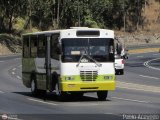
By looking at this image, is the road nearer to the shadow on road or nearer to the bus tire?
the shadow on road

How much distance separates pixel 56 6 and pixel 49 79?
7926 centimetres

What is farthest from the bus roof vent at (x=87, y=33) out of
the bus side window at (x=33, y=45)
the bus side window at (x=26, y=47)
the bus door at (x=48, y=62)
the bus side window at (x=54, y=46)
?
the bus side window at (x=26, y=47)

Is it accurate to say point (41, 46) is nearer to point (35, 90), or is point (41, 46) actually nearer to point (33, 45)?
point (33, 45)

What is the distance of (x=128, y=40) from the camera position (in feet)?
354

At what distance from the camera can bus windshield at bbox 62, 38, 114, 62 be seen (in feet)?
75.6

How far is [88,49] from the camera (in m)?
23.2

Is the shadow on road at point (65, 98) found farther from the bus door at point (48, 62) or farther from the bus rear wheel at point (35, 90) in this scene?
the bus door at point (48, 62)

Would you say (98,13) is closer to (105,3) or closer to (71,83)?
(105,3)

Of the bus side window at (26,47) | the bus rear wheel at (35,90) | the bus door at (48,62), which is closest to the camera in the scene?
the bus door at (48,62)

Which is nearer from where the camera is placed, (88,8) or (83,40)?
(83,40)

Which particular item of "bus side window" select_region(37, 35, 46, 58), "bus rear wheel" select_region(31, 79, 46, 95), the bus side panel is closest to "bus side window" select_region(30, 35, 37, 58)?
the bus side panel

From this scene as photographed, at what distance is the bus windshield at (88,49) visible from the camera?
2305 cm

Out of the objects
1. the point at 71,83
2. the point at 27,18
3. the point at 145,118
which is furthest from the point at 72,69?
the point at 27,18

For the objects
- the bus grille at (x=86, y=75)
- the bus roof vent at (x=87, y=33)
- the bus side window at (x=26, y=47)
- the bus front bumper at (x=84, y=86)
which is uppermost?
the bus roof vent at (x=87, y=33)
